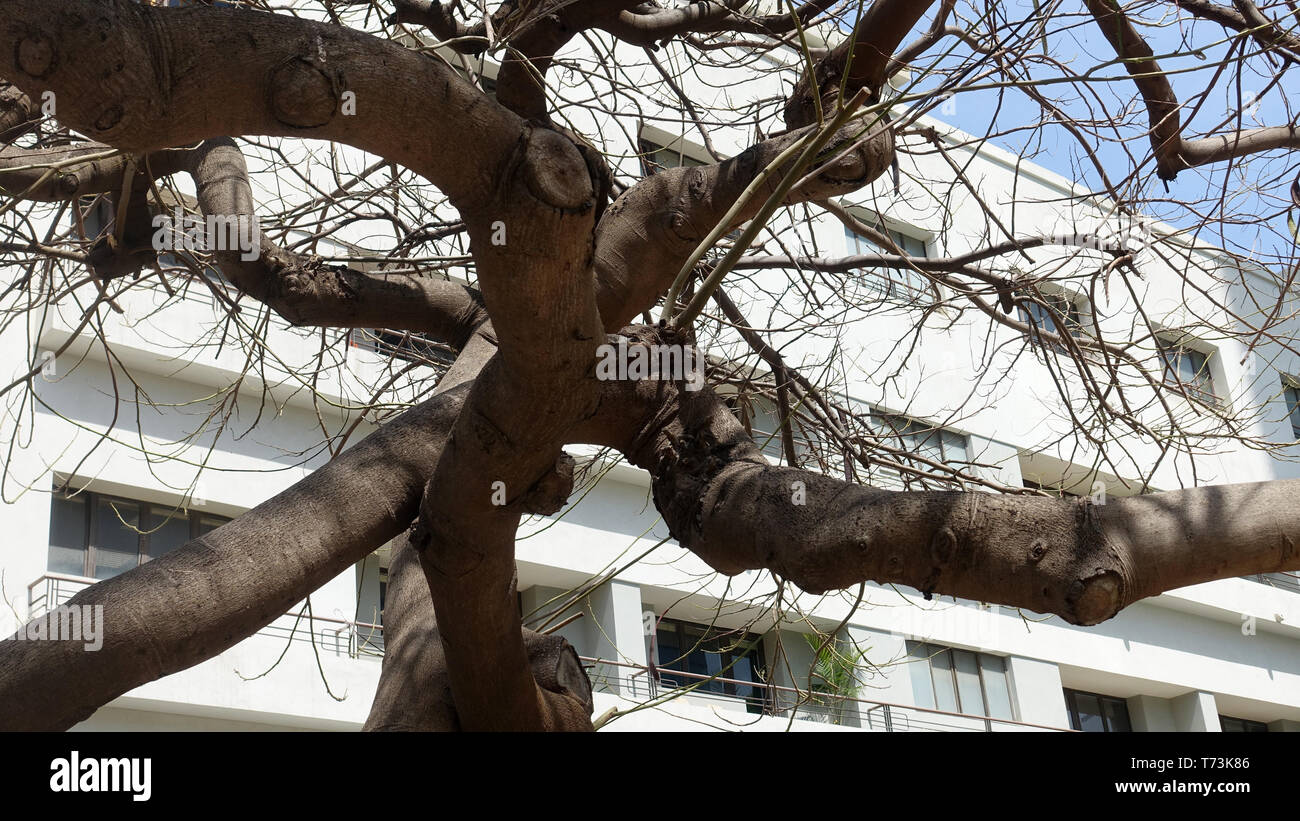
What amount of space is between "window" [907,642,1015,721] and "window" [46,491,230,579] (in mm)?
9493

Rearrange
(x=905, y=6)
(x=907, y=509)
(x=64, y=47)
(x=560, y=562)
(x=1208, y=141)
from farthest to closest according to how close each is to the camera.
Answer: (x=560, y=562), (x=1208, y=141), (x=905, y=6), (x=907, y=509), (x=64, y=47)

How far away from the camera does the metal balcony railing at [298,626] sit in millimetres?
10359

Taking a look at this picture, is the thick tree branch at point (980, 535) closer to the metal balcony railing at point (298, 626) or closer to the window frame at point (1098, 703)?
the metal balcony railing at point (298, 626)

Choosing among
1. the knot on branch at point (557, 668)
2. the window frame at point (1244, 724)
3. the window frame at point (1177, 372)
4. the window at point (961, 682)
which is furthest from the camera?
the window frame at point (1244, 724)

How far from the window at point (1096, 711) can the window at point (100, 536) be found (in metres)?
13.4

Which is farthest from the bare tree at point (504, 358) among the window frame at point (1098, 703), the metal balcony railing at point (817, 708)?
the window frame at point (1098, 703)

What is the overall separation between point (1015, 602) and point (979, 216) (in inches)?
620

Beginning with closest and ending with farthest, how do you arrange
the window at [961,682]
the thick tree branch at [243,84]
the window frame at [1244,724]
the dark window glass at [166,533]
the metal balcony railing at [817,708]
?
the thick tree branch at [243,84] → the dark window glass at [166,533] → the metal balcony railing at [817,708] → the window at [961,682] → the window frame at [1244,724]

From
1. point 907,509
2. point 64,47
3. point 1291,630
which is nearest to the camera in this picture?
point 64,47

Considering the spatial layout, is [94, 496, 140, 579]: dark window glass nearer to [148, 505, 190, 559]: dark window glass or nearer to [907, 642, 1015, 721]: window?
[148, 505, 190, 559]: dark window glass

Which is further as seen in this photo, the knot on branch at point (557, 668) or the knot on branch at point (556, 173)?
the knot on branch at point (557, 668)

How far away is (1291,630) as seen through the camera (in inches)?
784
